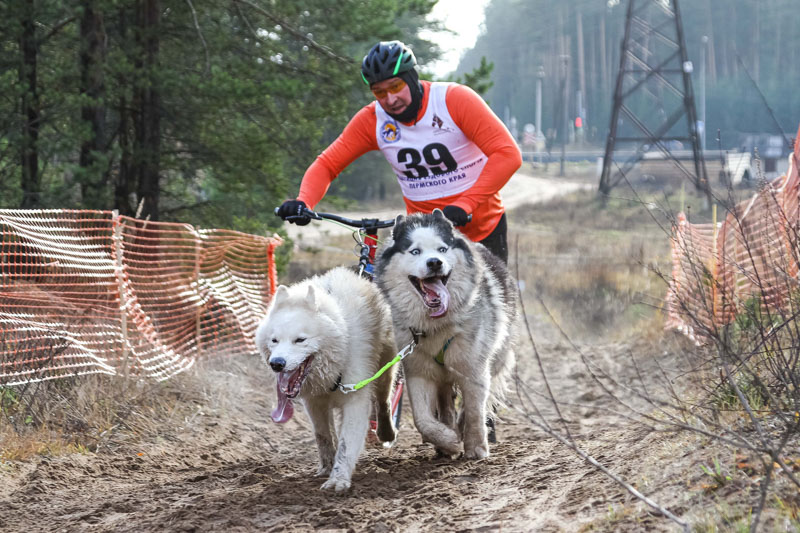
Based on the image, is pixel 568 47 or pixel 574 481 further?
pixel 568 47

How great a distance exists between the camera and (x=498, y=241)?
5.68 m

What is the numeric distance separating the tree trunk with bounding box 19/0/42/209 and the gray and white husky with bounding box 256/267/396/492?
7.14 meters

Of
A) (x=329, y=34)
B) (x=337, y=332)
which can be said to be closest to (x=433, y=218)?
(x=337, y=332)

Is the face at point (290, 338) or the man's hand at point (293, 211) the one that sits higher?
the man's hand at point (293, 211)

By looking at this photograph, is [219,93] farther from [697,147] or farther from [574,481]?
[697,147]

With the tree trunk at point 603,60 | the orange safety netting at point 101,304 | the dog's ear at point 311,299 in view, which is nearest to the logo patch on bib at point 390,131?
the dog's ear at point 311,299

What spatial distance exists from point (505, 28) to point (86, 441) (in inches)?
3656

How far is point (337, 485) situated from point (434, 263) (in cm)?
126

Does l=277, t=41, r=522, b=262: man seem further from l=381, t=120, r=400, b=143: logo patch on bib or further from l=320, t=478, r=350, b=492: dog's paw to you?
l=320, t=478, r=350, b=492: dog's paw

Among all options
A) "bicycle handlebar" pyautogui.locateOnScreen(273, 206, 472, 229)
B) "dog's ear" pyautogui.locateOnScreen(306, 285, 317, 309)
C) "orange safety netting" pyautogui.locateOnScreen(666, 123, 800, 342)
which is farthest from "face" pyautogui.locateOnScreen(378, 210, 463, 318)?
"orange safety netting" pyautogui.locateOnScreen(666, 123, 800, 342)

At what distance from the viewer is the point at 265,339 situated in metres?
4.33

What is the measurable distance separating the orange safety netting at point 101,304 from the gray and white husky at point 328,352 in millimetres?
2351

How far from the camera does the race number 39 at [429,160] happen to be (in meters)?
5.34

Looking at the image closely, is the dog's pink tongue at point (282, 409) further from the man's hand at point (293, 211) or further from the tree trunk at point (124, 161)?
the tree trunk at point (124, 161)
